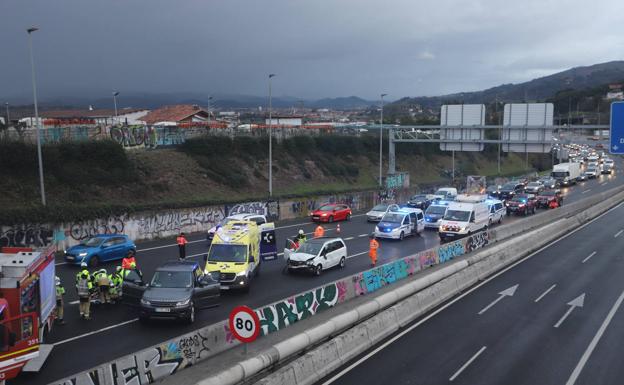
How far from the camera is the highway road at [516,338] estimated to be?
12.8 metres

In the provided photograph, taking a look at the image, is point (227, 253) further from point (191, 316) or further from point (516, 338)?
point (516, 338)

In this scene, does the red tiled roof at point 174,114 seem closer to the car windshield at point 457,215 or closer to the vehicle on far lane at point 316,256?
the car windshield at point 457,215

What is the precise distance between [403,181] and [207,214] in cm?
3126

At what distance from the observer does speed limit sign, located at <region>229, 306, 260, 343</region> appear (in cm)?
1219

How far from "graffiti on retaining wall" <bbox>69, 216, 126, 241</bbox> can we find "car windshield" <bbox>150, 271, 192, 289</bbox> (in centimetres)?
1471

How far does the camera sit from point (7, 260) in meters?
13.3

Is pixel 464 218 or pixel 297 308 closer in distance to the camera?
pixel 297 308

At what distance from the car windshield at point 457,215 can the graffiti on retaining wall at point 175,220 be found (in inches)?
610

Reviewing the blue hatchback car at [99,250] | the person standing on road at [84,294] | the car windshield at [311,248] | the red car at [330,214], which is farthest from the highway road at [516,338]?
the red car at [330,214]

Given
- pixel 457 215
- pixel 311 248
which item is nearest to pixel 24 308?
pixel 311 248

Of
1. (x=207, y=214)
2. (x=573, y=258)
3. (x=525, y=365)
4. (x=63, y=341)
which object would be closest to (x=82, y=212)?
(x=207, y=214)

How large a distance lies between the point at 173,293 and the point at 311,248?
8462mm

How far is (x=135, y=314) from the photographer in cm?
1742

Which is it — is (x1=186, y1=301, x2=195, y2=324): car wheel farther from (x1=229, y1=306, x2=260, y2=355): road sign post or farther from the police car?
the police car
